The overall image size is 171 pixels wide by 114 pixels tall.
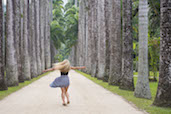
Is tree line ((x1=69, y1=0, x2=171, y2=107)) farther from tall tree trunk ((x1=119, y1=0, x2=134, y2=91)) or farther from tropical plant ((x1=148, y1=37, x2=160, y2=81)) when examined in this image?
tropical plant ((x1=148, y1=37, x2=160, y2=81))

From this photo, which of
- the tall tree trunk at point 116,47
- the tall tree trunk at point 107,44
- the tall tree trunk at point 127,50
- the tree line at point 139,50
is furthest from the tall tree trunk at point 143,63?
the tall tree trunk at point 107,44

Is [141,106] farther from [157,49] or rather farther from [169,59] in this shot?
[157,49]

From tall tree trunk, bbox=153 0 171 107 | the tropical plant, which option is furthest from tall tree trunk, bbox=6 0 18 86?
the tropical plant

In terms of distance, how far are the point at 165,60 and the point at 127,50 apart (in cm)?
537

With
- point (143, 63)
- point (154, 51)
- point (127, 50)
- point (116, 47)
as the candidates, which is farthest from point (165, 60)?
point (154, 51)

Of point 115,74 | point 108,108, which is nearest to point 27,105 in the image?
point 108,108

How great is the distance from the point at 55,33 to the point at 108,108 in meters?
48.1

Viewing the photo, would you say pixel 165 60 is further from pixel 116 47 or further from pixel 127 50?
pixel 116 47

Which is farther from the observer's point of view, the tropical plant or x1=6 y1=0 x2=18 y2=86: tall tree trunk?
the tropical plant

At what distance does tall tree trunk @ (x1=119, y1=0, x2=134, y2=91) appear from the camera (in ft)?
45.3

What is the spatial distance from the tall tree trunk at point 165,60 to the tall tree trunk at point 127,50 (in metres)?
4.86

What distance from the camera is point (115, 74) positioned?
16.5 meters

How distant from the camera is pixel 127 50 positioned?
46.2ft

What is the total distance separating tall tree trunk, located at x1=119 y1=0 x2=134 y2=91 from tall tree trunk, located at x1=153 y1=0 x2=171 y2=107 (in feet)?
16.0
